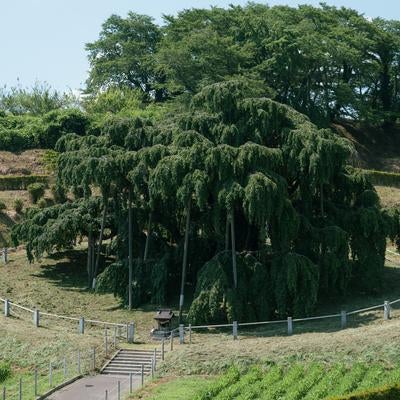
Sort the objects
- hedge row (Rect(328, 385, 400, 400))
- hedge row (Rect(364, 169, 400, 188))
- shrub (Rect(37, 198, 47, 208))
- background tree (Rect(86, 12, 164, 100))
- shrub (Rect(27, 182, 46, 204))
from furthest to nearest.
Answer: background tree (Rect(86, 12, 164, 100)), hedge row (Rect(364, 169, 400, 188)), shrub (Rect(27, 182, 46, 204)), shrub (Rect(37, 198, 47, 208)), hedge row (Rect(328, 385, 400, 400))

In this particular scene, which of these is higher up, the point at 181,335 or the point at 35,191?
the point at 35,191

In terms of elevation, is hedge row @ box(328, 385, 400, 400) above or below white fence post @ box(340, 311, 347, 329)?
below

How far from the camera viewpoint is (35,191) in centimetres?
5312

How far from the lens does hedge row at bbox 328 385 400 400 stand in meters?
21.5

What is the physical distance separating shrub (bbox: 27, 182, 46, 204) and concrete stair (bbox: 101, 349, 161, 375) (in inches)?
986

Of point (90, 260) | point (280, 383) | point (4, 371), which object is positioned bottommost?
point (4, 371)

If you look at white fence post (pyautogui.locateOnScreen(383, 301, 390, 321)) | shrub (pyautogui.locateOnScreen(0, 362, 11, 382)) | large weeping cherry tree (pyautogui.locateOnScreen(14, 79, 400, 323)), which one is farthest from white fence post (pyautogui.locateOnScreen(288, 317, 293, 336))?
shrub (pyautogui.locateOnScreen(0, 362, 11, 382))

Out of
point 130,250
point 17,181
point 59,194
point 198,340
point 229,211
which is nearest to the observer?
point 198,340

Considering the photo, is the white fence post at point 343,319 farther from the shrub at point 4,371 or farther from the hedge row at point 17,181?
the hedge row at point 17,181

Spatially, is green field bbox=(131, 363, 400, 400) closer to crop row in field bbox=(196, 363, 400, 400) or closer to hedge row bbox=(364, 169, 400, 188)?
crop row in field bbox=(196, 363, 400, 400)

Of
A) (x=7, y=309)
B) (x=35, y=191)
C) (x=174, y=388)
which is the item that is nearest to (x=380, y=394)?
(x=174, y=388)

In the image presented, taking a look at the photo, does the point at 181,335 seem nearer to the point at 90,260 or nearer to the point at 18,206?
the point at 90,260

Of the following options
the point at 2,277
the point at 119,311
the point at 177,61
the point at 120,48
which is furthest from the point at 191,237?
the point at 120,48

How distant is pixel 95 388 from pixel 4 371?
3.88 metres
